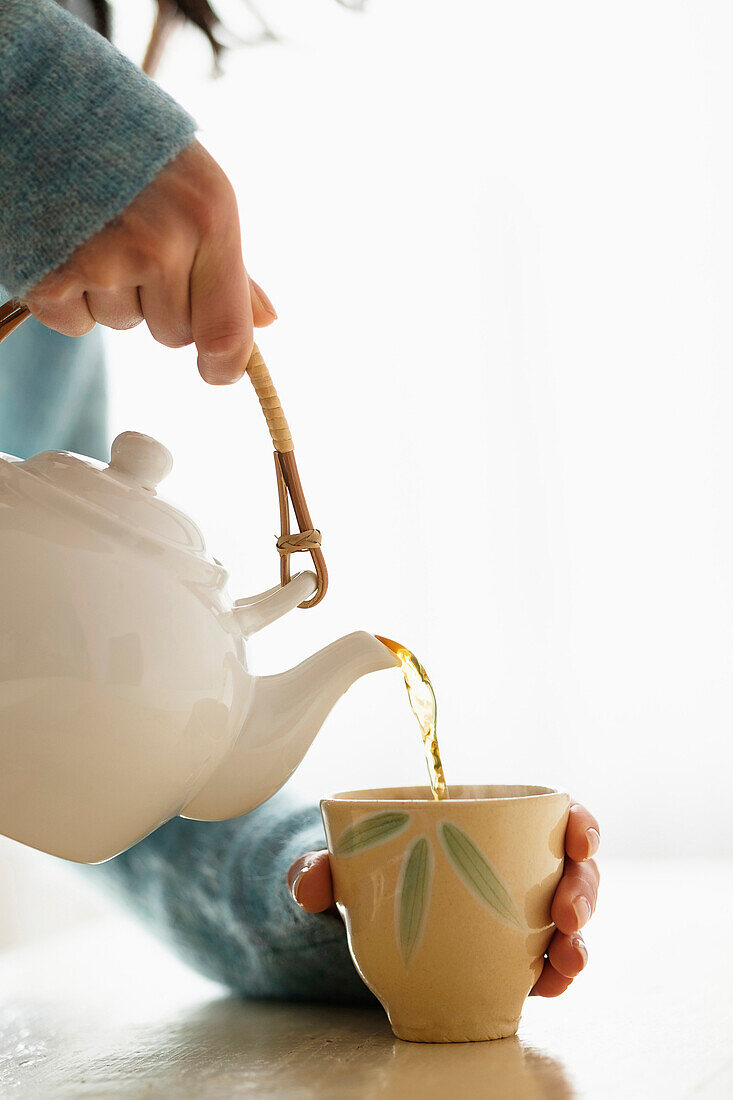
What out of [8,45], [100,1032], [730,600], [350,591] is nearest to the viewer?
[8,45]

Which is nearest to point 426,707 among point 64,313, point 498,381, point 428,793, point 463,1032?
point 428,793

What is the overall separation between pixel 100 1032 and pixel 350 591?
2.06 ft

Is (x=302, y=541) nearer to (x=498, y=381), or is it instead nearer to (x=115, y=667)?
(x=115, y=667)

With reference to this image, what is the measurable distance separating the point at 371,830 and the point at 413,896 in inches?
1.4

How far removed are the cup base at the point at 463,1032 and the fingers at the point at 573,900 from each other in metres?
0.05

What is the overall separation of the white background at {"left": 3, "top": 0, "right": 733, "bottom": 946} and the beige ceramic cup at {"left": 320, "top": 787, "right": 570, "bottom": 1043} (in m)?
0.60

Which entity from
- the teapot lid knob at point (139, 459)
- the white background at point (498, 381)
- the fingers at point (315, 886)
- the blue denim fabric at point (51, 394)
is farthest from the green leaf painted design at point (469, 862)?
the white background at point (498, 381)

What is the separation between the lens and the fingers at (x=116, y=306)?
437 mm

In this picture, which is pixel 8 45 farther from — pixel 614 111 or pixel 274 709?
pixel 614 111

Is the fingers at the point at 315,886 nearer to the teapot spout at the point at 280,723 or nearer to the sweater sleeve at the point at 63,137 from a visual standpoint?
the teapot spout at the point at 280,723

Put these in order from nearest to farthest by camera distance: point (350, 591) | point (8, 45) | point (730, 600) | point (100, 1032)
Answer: point (8, 45) < point (100, 1032) < point (730, 600) < point (350, 591)

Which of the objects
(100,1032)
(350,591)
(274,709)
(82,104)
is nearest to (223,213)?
(82,104)

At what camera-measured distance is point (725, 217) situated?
3.42 ft

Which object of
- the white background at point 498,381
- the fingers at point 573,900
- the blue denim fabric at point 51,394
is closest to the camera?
the fingers at point 573,900
